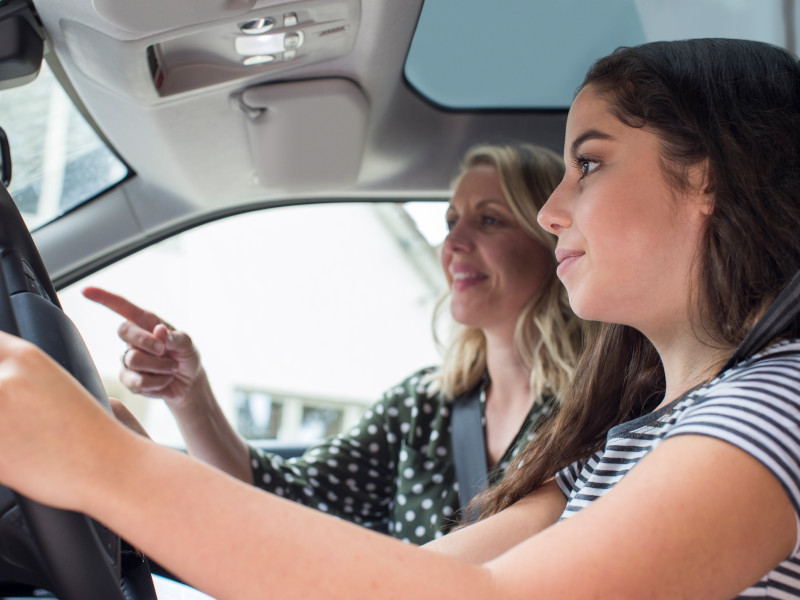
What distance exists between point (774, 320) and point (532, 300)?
1.26m

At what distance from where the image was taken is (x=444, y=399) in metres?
2.17

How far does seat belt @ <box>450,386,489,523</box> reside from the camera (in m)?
1.88

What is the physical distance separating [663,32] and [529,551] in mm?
1274

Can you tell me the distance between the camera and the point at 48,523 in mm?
724

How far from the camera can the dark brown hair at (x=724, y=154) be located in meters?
0.98

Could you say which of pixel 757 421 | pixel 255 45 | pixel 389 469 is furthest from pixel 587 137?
pixel 389 469

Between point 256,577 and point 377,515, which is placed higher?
point 256,577

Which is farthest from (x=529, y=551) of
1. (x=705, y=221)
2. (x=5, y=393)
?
(x=705, y=221)

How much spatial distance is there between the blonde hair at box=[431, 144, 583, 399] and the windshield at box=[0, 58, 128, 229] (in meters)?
0.95

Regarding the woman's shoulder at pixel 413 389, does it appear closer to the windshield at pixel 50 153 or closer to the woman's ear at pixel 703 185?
the windshield at pixel 50 153

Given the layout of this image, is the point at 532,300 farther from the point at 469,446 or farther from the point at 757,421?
the point at 757,421

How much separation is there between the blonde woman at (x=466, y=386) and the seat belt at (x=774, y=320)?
3.18ft

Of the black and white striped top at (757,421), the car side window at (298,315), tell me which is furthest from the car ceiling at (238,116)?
the car side window at (298,315)

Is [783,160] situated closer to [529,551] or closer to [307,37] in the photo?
[529,551]
